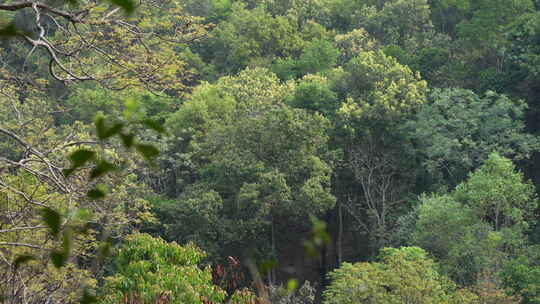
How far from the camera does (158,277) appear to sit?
9.70 m

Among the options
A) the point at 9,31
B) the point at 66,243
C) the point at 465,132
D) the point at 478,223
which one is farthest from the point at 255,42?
the point at 66,243

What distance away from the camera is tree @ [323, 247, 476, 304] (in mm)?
12812

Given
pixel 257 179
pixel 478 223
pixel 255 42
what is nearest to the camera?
pixel 478 223

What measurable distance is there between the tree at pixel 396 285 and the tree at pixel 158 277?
347 centimetres

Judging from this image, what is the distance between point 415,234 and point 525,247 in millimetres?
2261

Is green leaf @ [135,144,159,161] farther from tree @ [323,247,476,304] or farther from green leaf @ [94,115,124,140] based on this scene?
tree @ [323,247,476,304]

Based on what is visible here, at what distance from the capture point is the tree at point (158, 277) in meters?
9.24

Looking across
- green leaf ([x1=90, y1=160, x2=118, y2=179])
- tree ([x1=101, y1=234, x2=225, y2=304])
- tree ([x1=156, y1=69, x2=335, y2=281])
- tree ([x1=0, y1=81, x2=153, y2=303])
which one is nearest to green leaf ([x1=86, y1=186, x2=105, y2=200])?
green leaf ([x1=90, y1=160, x2=118, y2=179])

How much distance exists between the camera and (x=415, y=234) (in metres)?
16.2

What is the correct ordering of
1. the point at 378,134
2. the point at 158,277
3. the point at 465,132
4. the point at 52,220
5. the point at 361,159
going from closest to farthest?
1. the point at 52,220
2. the point at 158,277
3. the point at 465,132
4. the point at 378,134
5. the point at 361,159

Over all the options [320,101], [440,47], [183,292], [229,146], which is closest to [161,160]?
[229,146]

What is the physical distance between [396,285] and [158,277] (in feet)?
Answer: 16.2

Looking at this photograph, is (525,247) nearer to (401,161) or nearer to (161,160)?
(401,161)

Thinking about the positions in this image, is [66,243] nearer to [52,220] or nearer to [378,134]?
[52,220]
